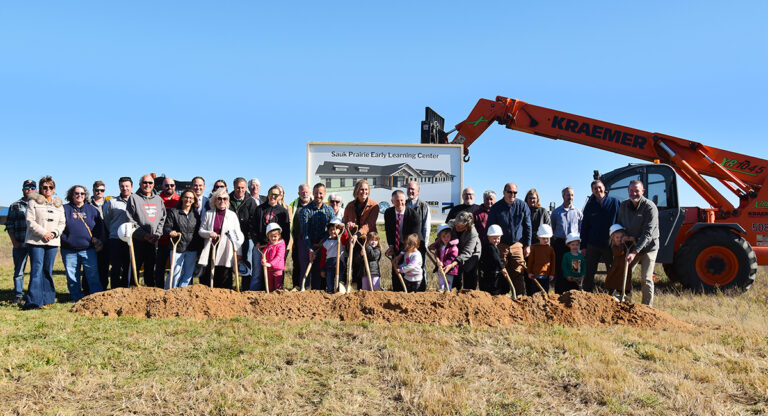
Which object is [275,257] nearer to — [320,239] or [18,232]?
[320,239]

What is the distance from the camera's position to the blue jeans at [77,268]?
251 inches

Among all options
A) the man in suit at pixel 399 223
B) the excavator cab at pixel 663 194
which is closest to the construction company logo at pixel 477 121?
the excavator cab at pixel 663 194

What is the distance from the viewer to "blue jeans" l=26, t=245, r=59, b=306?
19.6 feet

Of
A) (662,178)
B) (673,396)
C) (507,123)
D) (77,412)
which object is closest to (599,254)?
(662,178)

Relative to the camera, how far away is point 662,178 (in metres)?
7.75

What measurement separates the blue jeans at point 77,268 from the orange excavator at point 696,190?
27.7ft

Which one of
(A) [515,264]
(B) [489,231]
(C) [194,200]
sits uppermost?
(C) [194,200]

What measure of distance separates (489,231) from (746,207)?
505 centimetres

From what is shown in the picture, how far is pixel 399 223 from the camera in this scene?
253 inches

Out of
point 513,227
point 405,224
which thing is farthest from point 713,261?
point 405,224

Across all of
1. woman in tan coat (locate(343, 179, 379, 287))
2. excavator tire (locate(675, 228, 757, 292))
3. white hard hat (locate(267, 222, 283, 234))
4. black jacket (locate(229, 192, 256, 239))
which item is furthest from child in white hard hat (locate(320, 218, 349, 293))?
excavator tire (locate(675, 228, 757, 292))

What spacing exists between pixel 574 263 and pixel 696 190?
376 cm

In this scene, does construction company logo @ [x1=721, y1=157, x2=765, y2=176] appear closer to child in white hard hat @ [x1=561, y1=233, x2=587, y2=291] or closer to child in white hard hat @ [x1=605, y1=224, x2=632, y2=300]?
child in white hard hat @ [x1=605, y1=224, x2=632, y2=300]

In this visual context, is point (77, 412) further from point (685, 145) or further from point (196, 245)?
point (685, 145)
